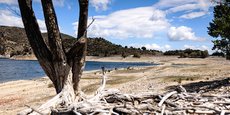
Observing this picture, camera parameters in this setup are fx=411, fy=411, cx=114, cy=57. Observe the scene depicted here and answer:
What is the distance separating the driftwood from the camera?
970cm

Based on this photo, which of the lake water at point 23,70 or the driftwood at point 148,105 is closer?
the driftwood at point 148,105

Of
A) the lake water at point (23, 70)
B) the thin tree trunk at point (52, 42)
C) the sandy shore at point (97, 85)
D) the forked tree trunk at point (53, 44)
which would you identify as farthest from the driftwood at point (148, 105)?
the lake water at point (23, 70)

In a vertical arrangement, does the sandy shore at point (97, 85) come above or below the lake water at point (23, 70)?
above

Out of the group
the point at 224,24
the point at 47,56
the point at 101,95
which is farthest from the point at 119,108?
the point at 224,24

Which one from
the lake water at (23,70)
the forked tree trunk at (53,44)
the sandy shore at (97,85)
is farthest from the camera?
the lake water at (23,70)

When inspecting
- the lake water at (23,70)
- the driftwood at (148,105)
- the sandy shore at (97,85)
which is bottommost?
the lake water at (23,70)

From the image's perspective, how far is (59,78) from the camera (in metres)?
12.8

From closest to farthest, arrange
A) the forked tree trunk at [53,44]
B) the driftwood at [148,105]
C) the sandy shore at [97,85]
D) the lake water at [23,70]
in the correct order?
the driftwood at [148,105], the forked tree trunk at [53,44], the sandy shore at [97,85], the lake water at [23,70]

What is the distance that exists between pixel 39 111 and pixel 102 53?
169 m

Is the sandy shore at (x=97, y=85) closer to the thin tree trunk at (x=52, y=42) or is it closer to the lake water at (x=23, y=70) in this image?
the thin tree trunk at (x=52, y=42)

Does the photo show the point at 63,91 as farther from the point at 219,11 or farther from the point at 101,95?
the point at 219,11

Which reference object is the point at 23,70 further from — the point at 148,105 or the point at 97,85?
the point at 148,105

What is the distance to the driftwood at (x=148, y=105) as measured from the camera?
9.70 meters

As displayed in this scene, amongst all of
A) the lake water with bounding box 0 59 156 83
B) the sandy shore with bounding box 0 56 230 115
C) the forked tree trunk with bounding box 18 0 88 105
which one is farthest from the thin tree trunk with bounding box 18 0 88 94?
the lake water with bounding box 0 59 156 83
